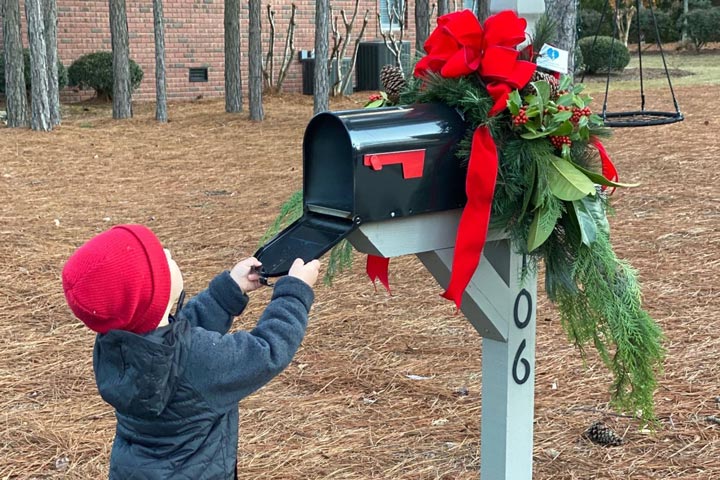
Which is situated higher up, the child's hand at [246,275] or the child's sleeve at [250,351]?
the child's hand at [246,275]

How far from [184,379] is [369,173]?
68 cm

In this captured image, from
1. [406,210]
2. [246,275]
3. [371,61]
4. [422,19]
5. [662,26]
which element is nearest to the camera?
[406,210]

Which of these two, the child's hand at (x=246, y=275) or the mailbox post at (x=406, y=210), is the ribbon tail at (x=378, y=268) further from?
the child's hand at (x=246, y=275)

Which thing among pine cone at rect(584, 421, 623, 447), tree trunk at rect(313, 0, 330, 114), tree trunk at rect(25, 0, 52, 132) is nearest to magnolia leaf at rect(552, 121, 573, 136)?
pine cone at rect(584, 421, 623, 447)

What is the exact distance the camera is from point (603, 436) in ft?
11.6

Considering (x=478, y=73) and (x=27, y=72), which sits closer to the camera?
(x=478, y=73)

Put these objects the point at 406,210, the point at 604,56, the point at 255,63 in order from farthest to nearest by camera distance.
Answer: the point at 604,56 → the point at 255,63 → the point at 406,210

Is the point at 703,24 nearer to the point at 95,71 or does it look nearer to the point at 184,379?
the point at 95,71

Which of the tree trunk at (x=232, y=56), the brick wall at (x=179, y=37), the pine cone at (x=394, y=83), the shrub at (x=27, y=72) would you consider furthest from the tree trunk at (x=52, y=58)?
the pine cone at (x=394, y=83)

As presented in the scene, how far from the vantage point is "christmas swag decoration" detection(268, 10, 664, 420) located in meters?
2.28

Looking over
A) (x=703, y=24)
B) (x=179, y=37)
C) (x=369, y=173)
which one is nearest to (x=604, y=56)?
(x=703, y=24)

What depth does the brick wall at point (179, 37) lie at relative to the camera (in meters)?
17.2

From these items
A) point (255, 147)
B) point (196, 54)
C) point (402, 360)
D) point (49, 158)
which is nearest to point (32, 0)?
point (49, 158)

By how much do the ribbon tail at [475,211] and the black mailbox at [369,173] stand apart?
0.26ft
